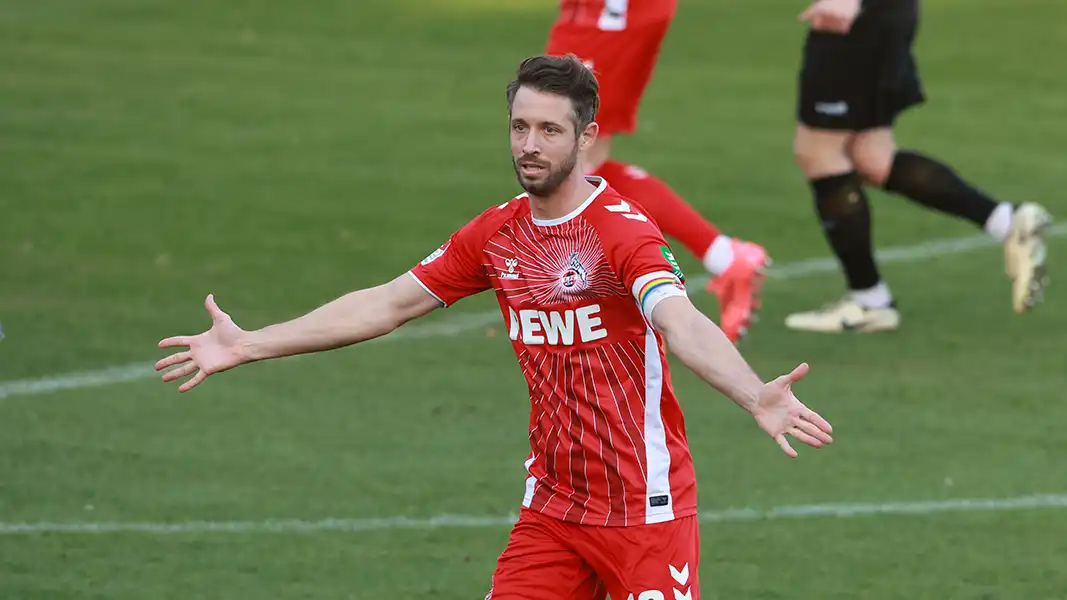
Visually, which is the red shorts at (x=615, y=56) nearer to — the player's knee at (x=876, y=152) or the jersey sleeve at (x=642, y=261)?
the player's knee at (x=876, y=152)

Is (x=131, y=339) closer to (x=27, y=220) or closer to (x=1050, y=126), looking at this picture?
(x=27, y=220)

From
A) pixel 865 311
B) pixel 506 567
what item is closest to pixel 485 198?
pixel 865 311

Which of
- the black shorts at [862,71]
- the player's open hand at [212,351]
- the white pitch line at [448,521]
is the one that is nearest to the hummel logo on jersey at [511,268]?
the player's open hand at [212,351]

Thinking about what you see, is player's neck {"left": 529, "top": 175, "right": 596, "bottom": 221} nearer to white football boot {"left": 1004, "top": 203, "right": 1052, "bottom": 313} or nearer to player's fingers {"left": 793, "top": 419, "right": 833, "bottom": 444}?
player's fingers {"left": 793, "top": 419, "right": 833, "bottom": 444}

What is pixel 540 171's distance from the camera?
14.5 ft

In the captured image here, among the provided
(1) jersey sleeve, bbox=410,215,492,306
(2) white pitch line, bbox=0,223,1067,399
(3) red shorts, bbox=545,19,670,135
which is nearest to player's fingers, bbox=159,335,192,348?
(1) jersey sleeve, bbox=410,215,492,306

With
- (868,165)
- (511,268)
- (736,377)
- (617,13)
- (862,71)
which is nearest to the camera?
(736,377)

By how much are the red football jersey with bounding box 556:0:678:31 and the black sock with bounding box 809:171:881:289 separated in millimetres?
1218

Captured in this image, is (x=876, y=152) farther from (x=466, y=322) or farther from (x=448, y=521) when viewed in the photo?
(x=448, y=521)

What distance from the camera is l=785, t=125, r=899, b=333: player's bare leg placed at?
8961 mm

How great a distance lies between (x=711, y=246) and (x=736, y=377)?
13.9ft

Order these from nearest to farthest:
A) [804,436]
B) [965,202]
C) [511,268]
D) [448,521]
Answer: [804,436] → [511,268] → [448,521] → [965,202]

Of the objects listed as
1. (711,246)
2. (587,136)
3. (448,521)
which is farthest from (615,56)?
(587,136)

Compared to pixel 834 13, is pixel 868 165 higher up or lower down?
lower down
